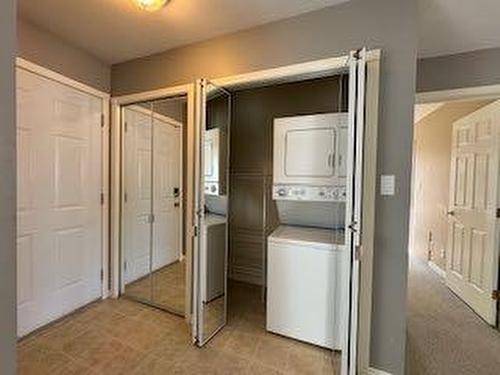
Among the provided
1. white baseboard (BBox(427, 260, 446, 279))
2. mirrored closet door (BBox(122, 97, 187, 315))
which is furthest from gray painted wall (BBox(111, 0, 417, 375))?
white baseboard (BBox(427, 260, 446, 279))

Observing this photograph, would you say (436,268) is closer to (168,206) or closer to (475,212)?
(475,212)

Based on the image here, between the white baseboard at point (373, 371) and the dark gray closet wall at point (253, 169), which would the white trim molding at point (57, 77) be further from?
the white baseboard at point (373, 371)

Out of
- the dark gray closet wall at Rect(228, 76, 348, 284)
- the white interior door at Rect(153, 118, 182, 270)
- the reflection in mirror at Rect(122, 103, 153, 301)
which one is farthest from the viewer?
the dark gray closet wall at Rect(228, 76, 348, 284)

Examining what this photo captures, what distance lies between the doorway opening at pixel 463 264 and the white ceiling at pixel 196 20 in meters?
0.80

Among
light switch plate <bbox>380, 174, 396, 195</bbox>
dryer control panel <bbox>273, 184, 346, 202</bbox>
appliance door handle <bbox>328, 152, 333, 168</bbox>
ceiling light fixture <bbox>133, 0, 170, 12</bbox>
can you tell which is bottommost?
dryer control panel <bbox>273, 184, 346, 202</bbox>

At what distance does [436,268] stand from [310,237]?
298 cm

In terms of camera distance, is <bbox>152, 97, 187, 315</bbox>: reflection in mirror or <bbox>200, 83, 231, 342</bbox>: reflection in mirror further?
<bbox>152, 97, 187, 315</bbox>: reflection in mirror

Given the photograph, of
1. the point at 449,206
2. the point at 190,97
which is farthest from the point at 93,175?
the point at 449,206

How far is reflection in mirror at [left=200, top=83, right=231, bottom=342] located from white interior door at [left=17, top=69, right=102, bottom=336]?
1230 mm

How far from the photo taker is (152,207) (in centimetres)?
292

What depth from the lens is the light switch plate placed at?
5.74ft

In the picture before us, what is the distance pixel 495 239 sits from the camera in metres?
2.56

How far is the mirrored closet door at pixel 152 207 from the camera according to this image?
2768 millimetres

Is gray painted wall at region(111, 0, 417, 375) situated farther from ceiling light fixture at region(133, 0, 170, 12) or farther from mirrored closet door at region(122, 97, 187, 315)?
mirrored closet door at region(122, 97, 187, 315)
